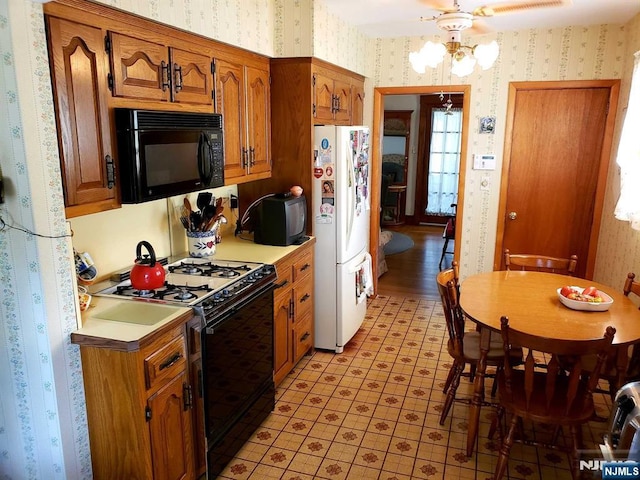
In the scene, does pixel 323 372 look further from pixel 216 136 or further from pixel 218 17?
pixel 218 17

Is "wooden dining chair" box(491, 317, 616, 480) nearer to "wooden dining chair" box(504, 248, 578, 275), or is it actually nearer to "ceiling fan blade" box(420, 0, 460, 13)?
"wooden dining chair" box(504, 248, 578, 275)

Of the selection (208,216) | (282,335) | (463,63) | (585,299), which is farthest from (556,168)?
(208,216)

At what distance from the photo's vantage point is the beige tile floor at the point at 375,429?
2533mm

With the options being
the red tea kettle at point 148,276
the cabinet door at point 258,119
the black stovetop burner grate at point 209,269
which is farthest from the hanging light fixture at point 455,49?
the red tea kettle at point 148,276

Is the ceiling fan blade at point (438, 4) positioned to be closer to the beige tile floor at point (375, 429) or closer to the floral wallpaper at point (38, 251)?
the floral wallpaper at point (38, 251)

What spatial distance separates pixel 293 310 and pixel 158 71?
173 cm

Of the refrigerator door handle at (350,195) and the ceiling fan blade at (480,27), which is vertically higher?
the ceiling fan blade at (480,27)

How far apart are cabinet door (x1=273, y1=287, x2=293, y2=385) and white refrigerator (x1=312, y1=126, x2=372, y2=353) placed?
52cm

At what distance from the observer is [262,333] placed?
279cm

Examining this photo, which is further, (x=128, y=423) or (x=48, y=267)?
(x=128, y=423)

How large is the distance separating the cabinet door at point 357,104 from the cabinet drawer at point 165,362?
289 cm

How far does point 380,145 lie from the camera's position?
485cm

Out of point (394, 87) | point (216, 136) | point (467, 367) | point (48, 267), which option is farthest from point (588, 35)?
point (48, 267)

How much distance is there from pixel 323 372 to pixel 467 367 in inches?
42.5
